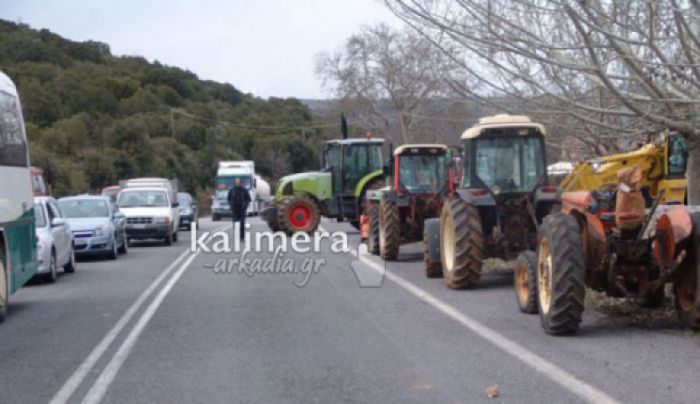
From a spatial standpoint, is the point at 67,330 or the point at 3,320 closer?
the point at 67,330

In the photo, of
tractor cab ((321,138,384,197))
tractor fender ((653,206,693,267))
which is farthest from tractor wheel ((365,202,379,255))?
tractor fender ((653,206,693,267))

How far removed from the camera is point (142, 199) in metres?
30.9

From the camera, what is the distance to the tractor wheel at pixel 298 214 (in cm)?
3044

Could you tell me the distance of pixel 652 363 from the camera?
364 inches

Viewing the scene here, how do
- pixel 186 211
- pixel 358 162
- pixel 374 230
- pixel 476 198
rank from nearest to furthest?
pixel 476 198
pixel 374 230
pixel 358 162
pixel 186 211

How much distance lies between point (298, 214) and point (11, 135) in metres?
16.6

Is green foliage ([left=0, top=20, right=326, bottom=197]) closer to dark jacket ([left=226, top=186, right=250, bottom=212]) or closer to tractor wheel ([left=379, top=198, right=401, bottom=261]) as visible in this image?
dark jacket ([left=226, top=186, right=250, bottom=212])

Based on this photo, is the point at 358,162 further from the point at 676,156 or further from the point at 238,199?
the point at 676,156

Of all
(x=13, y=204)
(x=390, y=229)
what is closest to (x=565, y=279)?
(x=13, y=204)

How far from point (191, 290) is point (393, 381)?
8321mm

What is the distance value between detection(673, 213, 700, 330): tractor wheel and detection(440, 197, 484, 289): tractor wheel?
4.30m

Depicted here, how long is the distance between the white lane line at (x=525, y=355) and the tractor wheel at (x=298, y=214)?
15107mm

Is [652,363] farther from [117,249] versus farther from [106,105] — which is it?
[106,105]

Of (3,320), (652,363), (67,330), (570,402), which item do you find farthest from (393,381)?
(3,320)
